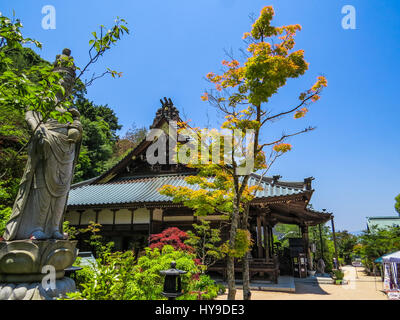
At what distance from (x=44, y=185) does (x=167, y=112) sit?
12.5 meters

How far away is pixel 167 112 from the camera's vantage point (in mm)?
16453

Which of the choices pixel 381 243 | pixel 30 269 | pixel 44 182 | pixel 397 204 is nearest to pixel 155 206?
pixel 44 182

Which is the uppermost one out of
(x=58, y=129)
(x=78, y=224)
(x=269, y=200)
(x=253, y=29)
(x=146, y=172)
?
(x=253, y=29)

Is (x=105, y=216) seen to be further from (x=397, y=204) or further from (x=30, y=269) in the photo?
(x=397, y=204)

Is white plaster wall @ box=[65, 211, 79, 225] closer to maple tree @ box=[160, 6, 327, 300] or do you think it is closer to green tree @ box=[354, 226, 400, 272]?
maple tree @ box=[160, 6, 327, 300]

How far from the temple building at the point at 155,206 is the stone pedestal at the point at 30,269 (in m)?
8.07

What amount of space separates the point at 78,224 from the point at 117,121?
2916 centimetres

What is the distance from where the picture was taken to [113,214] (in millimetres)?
14578

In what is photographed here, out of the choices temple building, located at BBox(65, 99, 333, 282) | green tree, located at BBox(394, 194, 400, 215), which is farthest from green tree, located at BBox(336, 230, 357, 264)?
temple building, located at BBox(65, 99, 333, 282)

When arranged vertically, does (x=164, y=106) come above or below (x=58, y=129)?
above

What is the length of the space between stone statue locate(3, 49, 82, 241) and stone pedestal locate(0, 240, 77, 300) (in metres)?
0.24
